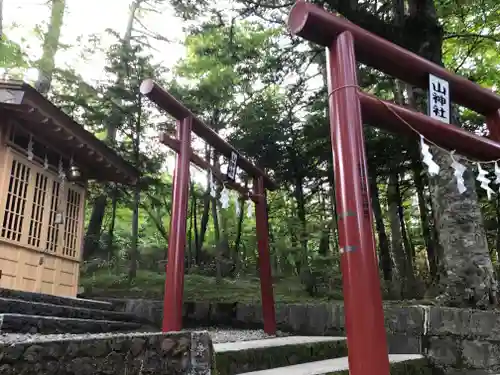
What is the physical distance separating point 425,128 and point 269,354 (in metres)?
2.97

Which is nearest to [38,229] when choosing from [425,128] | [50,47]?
[50,47]

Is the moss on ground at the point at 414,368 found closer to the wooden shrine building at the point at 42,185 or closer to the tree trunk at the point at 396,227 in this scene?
the tree trunk at the point at 396,227

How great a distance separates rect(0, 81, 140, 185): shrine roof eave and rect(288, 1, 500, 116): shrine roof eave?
5776 mm

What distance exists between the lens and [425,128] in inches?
151

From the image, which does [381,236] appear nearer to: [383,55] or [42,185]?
[383,55]

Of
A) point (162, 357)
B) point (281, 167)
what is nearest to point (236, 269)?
point (281, 167)

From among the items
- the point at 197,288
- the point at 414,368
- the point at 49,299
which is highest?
the point at 197,288

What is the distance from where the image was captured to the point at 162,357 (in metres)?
3.19

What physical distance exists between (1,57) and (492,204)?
1476 cm

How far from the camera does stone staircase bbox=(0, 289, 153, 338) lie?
511 centimetres

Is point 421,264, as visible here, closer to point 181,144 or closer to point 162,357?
point 181,144

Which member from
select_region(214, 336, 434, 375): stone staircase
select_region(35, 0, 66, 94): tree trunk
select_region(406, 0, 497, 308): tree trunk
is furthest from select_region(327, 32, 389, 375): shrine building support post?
select_region(35, 0, 66, 94): tree trunk

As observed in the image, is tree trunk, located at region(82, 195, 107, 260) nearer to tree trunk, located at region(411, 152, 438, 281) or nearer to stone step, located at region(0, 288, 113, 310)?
stone step, located at region(0, 288, 113, 310)

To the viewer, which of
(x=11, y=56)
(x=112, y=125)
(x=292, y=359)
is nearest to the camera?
(x=292, y=359)
